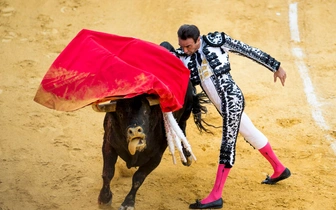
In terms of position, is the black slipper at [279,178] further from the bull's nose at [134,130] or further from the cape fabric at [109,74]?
the bull's nose at [134,130]

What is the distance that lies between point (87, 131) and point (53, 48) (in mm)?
2345

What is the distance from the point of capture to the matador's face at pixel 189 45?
544 cm

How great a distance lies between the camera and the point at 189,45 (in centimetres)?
546

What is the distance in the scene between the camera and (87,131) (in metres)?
7.26

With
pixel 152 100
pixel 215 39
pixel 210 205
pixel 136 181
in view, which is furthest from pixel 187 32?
pixel 210 205

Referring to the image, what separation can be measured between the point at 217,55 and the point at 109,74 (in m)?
1.10

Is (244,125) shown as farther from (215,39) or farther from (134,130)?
(134,130)

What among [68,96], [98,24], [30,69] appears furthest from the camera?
[98,24]

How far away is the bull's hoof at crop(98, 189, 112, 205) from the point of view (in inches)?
225

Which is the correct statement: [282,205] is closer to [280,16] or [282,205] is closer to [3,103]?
[3,103]

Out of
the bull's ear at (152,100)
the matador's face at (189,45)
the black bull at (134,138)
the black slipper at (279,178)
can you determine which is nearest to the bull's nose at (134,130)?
the black bull at (134,138)

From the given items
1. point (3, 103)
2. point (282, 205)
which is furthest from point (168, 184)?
point (3, 103)

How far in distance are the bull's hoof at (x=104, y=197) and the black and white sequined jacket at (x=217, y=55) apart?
4.03ft

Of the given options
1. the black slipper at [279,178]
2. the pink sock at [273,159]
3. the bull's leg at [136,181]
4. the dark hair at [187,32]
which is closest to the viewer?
the dark hair at [187,32]
